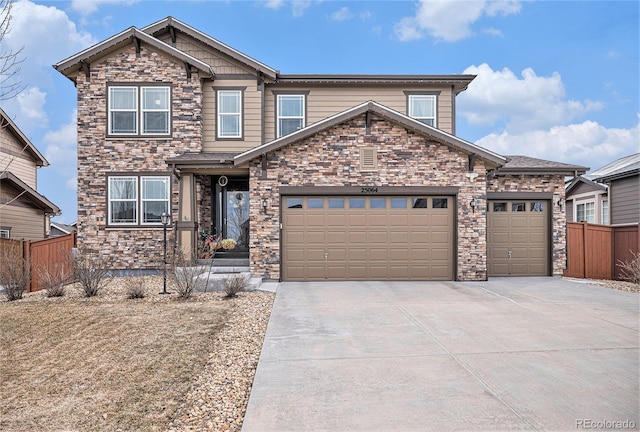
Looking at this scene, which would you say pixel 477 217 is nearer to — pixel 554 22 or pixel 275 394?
pixel 554 22

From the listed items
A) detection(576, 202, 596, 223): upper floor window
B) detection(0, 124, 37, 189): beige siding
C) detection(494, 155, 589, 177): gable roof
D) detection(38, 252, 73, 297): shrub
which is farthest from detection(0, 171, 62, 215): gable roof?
detection(576, 202, 596, 223): upper floor window

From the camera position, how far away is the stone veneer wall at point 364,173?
11.9m

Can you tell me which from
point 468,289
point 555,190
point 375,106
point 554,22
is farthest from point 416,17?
point 468,289

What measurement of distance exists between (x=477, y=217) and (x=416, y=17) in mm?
10294

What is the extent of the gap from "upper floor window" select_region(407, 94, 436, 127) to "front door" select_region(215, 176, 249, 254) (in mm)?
6605

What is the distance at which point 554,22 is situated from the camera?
46.1 feet

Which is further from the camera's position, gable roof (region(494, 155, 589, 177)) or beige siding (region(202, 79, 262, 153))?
beige siding (region(202, 79, 262, 153))

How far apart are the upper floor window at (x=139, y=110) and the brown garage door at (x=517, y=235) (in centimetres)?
1121

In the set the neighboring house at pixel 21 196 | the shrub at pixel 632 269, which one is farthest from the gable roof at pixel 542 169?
the neighboring house at pixel 21 196

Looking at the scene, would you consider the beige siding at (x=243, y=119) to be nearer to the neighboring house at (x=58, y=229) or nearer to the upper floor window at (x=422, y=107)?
the upper floor window at (x=422, y=107)

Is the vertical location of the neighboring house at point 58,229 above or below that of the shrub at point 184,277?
above

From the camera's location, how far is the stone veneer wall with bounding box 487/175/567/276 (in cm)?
1305

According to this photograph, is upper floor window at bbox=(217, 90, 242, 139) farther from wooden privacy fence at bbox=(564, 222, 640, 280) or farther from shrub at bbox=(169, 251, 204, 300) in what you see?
wooden privacy fence at bbox=(564, 222, 640, 280)

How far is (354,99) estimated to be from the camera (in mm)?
15008
